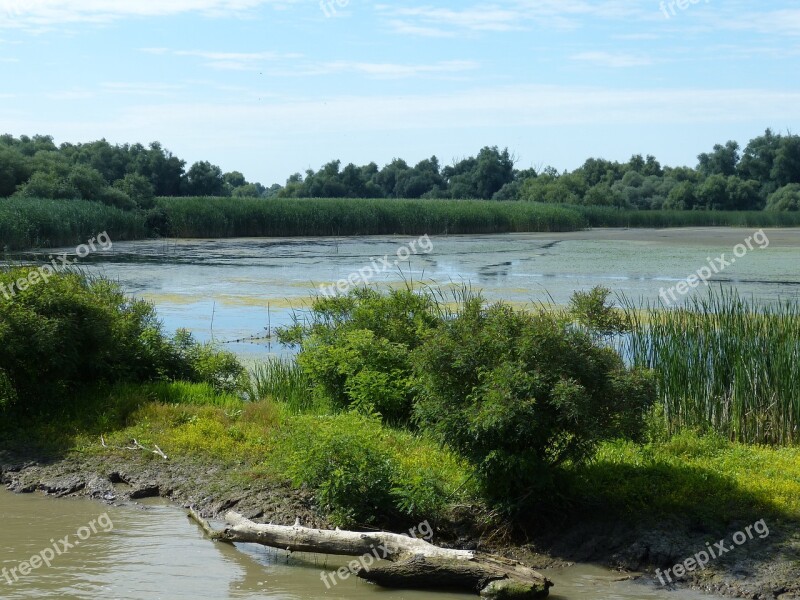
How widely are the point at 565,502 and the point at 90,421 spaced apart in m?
5.41

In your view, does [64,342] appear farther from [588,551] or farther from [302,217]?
[302,217]

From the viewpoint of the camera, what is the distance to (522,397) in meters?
7.32

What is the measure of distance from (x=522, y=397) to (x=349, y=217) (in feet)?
164

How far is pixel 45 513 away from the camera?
854 cm

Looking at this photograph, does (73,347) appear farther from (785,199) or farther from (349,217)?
(785,199)

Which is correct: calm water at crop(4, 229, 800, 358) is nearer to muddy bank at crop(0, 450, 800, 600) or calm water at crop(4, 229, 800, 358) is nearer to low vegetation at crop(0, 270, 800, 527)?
low vegetation at crop(0, 270, 800, 527)

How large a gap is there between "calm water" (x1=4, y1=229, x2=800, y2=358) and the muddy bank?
250 inches

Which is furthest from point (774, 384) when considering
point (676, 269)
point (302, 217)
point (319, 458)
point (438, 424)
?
Answer: point (302, 217)

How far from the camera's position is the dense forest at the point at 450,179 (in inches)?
1970

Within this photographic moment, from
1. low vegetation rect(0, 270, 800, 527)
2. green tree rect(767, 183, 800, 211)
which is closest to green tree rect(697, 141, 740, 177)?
green tree rect(767, 183, 800, 211)

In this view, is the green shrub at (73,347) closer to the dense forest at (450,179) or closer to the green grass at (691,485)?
the green grass at (691,485)

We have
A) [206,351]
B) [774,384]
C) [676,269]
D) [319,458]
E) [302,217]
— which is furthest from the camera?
[302,217]

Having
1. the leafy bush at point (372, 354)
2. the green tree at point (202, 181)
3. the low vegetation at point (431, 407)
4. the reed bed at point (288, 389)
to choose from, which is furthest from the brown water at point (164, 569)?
the green tree at point (202, 181)

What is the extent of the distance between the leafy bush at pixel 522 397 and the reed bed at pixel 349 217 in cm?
4460
